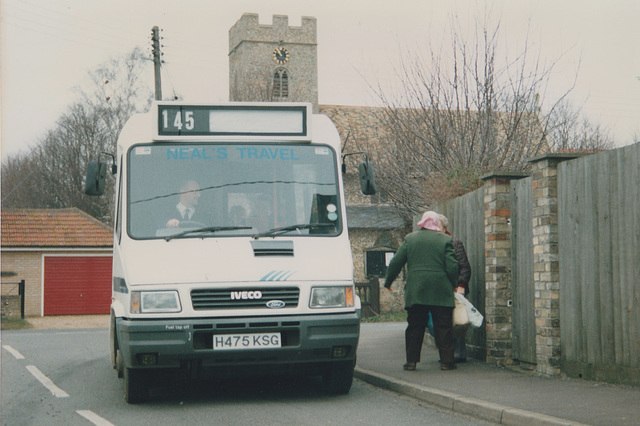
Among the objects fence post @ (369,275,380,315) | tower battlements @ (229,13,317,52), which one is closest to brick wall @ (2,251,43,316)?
fence post @ (369,275,380,315)

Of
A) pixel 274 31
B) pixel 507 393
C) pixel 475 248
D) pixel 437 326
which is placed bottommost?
pixel 507 393

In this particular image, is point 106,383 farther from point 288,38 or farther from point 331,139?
point 288,38

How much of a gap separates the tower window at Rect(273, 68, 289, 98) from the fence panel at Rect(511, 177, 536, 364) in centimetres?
5969

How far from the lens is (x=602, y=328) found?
812cm

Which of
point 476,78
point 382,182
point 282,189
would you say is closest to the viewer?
point 282,189

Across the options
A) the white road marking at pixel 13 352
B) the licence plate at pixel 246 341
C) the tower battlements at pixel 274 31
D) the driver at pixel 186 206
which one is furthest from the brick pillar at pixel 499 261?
the tower battlements at pixel 274 31

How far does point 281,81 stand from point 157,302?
63.4m

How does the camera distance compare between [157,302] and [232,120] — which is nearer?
[157,302]

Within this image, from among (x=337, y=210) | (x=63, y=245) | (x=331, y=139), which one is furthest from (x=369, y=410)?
(x=63, y=245)

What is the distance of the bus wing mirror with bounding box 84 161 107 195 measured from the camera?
9086mm

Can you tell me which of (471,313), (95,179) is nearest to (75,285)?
(95,179)

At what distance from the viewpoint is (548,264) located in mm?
8961

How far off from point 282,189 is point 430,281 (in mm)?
2157

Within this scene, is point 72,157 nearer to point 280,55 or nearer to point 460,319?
point 280,55
